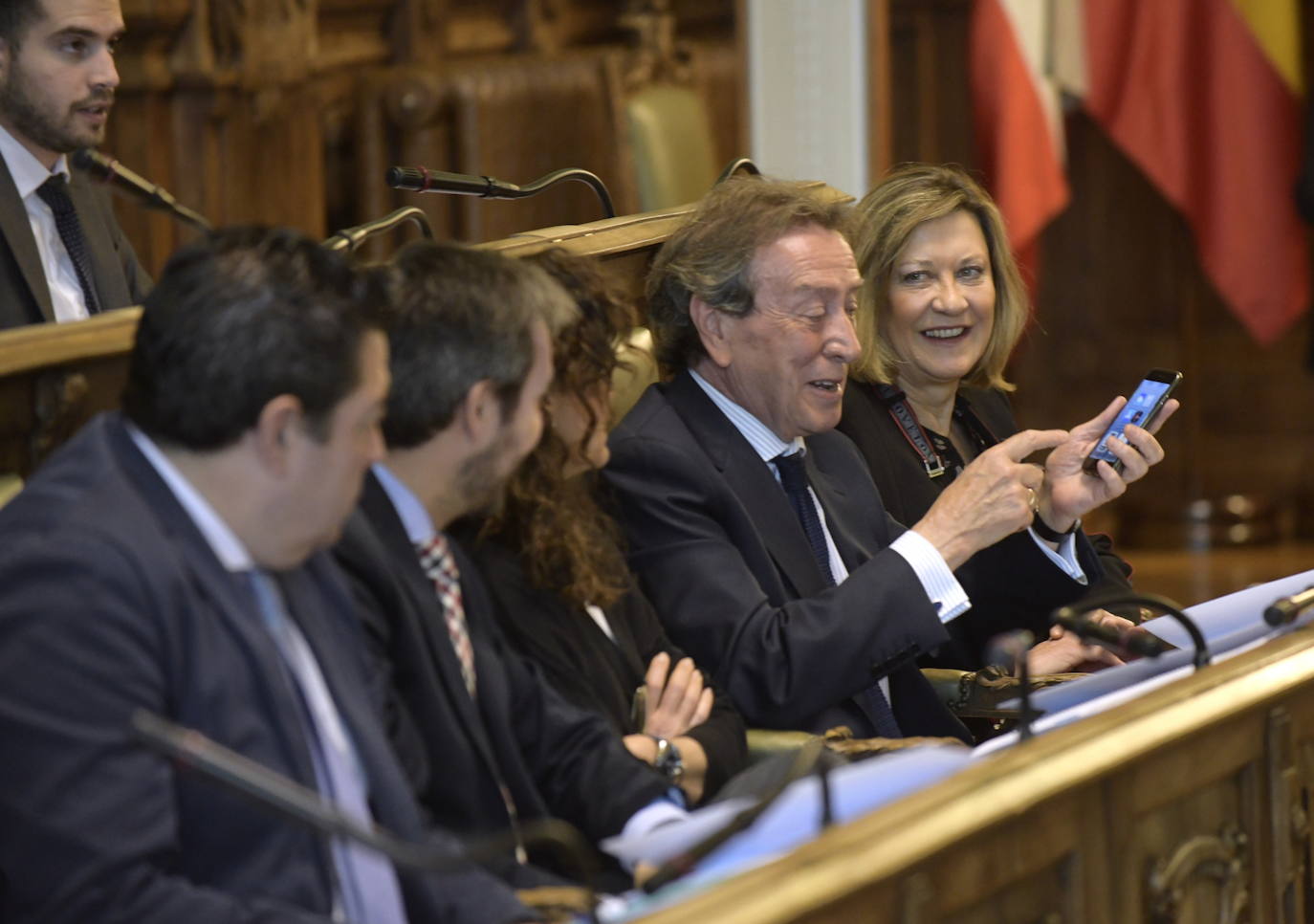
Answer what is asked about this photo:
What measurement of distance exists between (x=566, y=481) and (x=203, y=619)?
2.54 feet

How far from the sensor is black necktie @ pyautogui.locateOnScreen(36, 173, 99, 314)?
10.2 feet

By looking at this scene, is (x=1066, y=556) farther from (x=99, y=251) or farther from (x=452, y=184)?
(x=99, y=251)

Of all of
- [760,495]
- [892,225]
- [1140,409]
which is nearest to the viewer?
[760,495]

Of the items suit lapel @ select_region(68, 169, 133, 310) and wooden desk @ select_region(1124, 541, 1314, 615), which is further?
wooden desk @ select_region(1124, 541, 1314, 615)

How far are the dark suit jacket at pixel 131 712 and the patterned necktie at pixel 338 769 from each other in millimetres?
13

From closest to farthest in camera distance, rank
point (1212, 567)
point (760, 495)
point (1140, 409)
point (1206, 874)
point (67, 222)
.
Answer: point (1206, 874) < point (760, 495) < point (1140, 409) < point (67, 222) < point (1212, 567)

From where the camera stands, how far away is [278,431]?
1674 millimetres

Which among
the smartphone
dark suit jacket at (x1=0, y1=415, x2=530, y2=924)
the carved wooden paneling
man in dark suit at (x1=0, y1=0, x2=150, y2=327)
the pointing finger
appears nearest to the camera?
dark suit jacket at (x1=0, y1=415, x2=530, y2=924)

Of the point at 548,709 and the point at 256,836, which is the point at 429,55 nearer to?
the point at 548,709

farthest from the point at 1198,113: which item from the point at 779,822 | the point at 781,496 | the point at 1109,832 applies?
the point at 779,822

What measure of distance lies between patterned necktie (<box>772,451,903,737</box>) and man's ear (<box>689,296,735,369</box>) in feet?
0.56

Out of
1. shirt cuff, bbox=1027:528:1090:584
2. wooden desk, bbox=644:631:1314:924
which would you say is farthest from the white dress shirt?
wooden desk, bbox=644:631:1314:924

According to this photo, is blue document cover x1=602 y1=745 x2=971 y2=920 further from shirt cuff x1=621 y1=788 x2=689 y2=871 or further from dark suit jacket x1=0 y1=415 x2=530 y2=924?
shirt cuff x1=621 y1=788 x2=689 y2=871

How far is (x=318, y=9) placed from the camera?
198 inches
